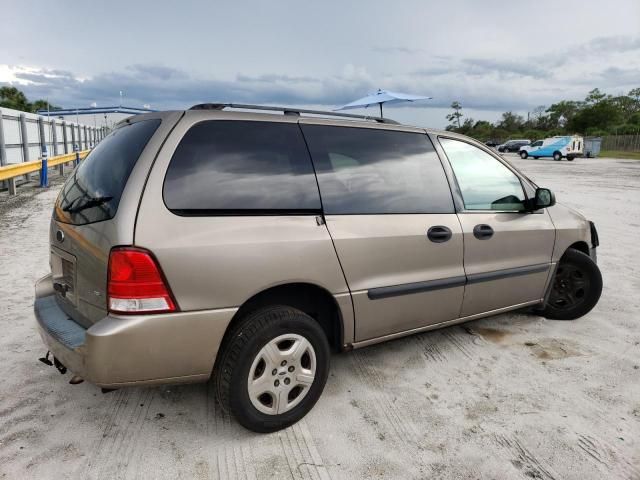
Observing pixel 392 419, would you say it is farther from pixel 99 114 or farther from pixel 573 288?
pixel 99 114

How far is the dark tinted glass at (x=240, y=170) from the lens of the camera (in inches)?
91.7

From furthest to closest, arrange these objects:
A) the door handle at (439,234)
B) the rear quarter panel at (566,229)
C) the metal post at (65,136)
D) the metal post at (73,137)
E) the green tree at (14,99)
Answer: the green tree at (14,99)
the metal post at (73,137)
the metal post at (65,136)
the rear quarter panel at (566,229)
the door handle at (439,234)

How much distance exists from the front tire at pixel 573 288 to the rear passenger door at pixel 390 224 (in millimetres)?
1495

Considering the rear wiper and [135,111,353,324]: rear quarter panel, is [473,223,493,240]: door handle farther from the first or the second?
the rear wiper

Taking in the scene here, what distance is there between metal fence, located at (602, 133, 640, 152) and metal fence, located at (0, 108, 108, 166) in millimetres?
52412

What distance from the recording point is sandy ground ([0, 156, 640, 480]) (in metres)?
2.34

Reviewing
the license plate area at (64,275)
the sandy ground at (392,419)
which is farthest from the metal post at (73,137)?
the license plate area at (64,275)

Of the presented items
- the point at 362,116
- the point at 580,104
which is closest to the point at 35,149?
the point at 362,116

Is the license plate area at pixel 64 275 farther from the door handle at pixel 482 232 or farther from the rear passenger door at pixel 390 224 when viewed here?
the door handle at pixel 482 232

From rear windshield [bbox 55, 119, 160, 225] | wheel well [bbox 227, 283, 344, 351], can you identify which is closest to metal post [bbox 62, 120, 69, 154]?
rear windshield [bbox 55, 119, 160, 225]

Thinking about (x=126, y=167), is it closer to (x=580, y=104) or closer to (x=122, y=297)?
(x=122, y=297)

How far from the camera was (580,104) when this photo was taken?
76125 millimetres

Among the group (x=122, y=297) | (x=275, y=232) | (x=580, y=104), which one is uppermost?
(x=580, y=104)

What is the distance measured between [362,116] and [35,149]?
16.1 m
